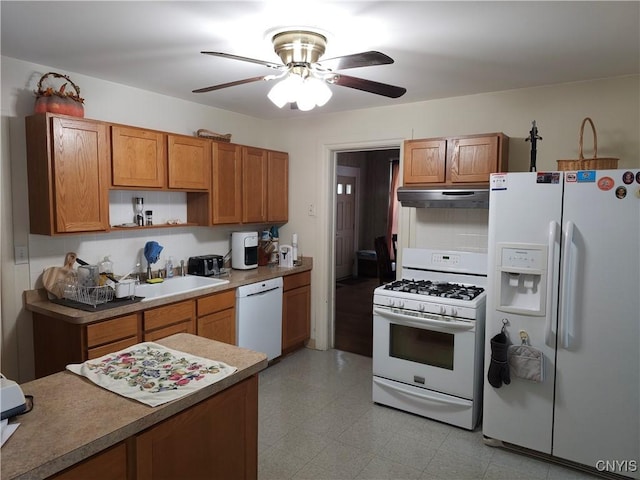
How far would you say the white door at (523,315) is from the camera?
251 cm

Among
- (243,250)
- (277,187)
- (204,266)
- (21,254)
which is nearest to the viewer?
(21,254)

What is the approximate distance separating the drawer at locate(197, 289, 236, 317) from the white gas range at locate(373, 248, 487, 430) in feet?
3.90

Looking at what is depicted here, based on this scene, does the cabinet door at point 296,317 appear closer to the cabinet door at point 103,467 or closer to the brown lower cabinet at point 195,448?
the brown lower cabinet at point 195,448

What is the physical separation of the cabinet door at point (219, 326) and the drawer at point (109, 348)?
566 mm

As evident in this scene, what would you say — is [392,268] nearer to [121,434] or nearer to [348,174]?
[348,174]

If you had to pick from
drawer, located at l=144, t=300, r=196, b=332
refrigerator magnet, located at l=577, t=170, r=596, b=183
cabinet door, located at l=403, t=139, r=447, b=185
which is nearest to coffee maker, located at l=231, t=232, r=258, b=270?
drawer, located at l=144, t=300, r=196, b=332

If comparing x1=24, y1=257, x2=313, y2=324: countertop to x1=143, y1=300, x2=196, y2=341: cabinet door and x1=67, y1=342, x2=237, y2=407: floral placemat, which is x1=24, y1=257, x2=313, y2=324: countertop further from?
x1=67, y1=342, x2=237, y2=407: floral placemat

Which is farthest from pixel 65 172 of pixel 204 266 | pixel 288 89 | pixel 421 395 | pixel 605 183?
pixel 605 183

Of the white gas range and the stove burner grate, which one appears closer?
the white gas range

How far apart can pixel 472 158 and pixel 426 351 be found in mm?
1490

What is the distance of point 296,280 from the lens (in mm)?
4262

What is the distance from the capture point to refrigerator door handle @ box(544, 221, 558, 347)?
246 cm

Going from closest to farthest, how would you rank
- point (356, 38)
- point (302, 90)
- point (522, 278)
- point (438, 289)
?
point (302, 90) < point (356, 38) < point (522, 278) < point (438, 289)

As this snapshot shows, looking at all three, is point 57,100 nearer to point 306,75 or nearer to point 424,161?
point 306,75
